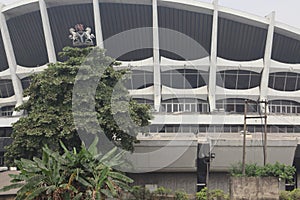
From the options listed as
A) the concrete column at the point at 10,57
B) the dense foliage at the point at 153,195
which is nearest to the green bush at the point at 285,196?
the dense foliage at the point at 153,195

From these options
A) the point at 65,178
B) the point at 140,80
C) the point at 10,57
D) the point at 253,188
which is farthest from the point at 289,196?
the point at 10,57

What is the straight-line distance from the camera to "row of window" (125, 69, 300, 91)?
42469 millimetres

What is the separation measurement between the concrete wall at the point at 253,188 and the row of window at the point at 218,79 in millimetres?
23499

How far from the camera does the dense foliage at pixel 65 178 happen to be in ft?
46.4

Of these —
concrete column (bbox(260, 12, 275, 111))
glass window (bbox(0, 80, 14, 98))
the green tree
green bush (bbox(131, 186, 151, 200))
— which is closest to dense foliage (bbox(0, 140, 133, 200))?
the green tree

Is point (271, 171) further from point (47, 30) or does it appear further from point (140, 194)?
point (47, 30)

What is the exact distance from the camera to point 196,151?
26328 millimetres

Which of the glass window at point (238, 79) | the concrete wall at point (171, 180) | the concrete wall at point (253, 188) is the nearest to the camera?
the concrete wall at point (253, 188)

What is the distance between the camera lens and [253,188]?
64.2 feet

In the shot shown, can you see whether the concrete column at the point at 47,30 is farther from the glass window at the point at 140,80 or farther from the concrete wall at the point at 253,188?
the concrete wall at the point at 253,188

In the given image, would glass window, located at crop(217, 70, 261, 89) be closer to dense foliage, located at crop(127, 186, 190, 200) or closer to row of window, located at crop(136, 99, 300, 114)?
row of window, located at crop(136, 99, 300, 114)

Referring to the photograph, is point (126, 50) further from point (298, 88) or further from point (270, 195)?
point (270, 195)

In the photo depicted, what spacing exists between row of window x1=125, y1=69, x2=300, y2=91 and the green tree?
19592 millimetres

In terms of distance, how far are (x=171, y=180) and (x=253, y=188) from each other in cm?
854
